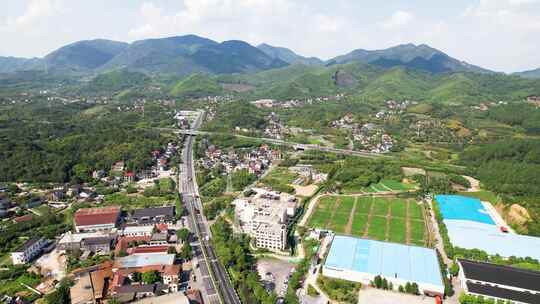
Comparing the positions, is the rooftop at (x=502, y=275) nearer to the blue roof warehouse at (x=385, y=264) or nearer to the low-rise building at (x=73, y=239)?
the blue roof warehouse at (x=385, y=264)

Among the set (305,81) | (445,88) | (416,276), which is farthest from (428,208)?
(305,81)

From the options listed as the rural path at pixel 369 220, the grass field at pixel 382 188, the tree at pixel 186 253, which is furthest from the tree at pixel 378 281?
the grass field at pixel 382 188

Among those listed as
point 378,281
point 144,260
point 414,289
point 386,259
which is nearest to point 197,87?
point 144,260

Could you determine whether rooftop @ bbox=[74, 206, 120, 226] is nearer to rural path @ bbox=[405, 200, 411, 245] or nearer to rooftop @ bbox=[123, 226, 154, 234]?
rooftop @ bbox=[123, 226, 154, 234]

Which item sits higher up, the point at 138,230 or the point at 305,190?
the point at 305,190

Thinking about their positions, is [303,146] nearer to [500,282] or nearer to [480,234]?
[480,234]

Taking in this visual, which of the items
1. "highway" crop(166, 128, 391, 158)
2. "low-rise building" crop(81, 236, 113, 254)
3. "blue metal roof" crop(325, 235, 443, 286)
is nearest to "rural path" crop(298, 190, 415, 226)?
"blue metal roof" crop(325, 235, 443, 286)

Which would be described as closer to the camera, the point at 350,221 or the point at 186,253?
the point at 186,253
